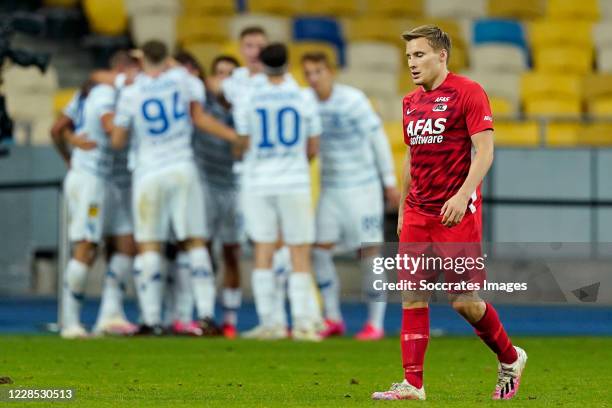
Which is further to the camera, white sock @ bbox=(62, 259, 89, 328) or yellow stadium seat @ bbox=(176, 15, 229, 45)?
yellow stadium seat @ bbox=(176, 15, 229, 45)

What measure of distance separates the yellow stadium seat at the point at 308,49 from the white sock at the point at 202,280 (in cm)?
755

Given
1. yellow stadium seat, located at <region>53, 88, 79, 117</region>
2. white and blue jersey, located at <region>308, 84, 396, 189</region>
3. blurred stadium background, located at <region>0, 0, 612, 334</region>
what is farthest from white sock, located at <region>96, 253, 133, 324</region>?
yellow stadium seat, located at <region>53, 88, 79, 117</region>

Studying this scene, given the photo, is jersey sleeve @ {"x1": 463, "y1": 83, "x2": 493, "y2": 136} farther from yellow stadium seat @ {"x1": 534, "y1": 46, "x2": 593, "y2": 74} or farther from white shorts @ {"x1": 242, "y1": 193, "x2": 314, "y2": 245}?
yellow stadium seat @ {"x1": 534, "y1": 46, "x2": 593, "y2": 74}

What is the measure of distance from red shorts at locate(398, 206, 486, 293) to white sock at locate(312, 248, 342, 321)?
18.2 feet

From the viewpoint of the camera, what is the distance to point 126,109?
41.1ft

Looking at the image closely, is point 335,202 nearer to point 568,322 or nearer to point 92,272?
point 568,322

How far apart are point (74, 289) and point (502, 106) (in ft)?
26.4

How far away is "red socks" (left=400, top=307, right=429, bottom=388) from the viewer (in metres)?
7.37

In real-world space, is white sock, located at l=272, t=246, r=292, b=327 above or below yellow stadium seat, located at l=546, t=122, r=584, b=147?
below

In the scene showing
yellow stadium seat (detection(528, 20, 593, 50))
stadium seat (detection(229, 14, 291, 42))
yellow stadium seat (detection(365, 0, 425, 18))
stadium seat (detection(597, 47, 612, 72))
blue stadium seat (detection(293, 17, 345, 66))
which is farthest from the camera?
yellow stadium seat (detection(365, 0, 425, 18))

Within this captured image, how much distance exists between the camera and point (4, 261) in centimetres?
1477

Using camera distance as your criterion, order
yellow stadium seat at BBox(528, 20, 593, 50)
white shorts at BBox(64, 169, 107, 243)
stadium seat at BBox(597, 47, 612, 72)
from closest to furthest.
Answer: white shorts at BBox(64, 169, 107, 243)
stadium seat at BBox(597, 47, 612, 72)
yellow stadium seat at BBox(528, 20, 593, 50)

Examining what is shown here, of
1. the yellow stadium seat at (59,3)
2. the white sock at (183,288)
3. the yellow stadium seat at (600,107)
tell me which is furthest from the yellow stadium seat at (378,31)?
the white sock at (183,288)

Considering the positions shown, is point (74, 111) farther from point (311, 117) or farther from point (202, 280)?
point (311, 117)
